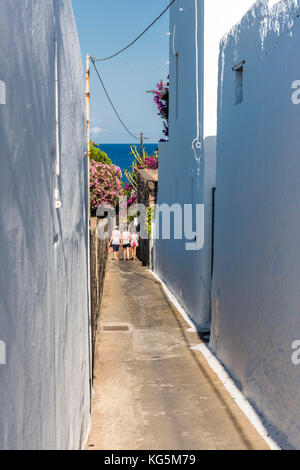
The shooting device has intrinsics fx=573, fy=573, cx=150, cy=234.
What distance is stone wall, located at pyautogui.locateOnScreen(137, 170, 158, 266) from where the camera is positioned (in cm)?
2108

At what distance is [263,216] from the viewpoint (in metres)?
6.81

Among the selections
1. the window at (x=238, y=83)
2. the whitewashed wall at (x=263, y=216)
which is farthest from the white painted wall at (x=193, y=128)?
the window at (x=238, y=83)

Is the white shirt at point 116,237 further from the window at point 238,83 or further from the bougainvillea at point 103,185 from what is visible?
the window at point 238,83

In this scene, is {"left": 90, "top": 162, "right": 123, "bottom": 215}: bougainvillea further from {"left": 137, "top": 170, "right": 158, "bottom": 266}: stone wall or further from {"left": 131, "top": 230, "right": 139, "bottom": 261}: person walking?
{"left": 131, "top": 230, "right": 139, "bottom": 261}: person walking

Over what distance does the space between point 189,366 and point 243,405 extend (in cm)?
189

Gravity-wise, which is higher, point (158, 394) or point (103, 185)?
point (103, 185)

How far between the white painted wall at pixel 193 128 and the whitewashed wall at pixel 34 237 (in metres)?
7.10

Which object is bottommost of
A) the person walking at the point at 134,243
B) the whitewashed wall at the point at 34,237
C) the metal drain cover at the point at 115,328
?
the metal drain cover at the point at 115,328

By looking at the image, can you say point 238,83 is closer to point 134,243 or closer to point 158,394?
point 158,394

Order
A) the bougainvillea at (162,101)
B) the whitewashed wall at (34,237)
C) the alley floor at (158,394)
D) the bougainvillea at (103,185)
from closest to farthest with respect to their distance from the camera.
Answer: the whitewashed wall at (34,237)
the alley floor at (158,394)
the bougainvillea at (162,101)
the bougainvillea at (103,185)

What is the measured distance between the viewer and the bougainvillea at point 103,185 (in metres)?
26.6

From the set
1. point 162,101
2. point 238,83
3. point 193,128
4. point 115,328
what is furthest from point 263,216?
point 162,101

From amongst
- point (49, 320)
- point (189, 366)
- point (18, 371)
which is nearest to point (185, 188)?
point (189, 366)

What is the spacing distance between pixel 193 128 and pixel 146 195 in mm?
9981
